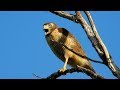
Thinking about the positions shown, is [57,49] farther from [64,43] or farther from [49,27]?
[49,27]

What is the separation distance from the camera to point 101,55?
4.27m

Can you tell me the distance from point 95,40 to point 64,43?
9.13 feet

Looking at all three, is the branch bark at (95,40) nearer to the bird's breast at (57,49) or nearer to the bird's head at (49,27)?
the bird's breast at (57,49)

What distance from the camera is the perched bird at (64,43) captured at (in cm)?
694

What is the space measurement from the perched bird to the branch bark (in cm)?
192

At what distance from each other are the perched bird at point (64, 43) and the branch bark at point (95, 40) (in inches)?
75.5

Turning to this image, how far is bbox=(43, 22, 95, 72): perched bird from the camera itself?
6.94 meters

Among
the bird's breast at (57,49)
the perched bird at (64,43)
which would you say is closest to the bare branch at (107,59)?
the perched bird at (64,43)

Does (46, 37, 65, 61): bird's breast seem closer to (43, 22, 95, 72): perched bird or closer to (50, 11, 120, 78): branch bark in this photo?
(43, 22, 95, 72): perched bird

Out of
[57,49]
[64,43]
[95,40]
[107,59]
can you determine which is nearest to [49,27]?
[64,43]

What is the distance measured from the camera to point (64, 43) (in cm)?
720
